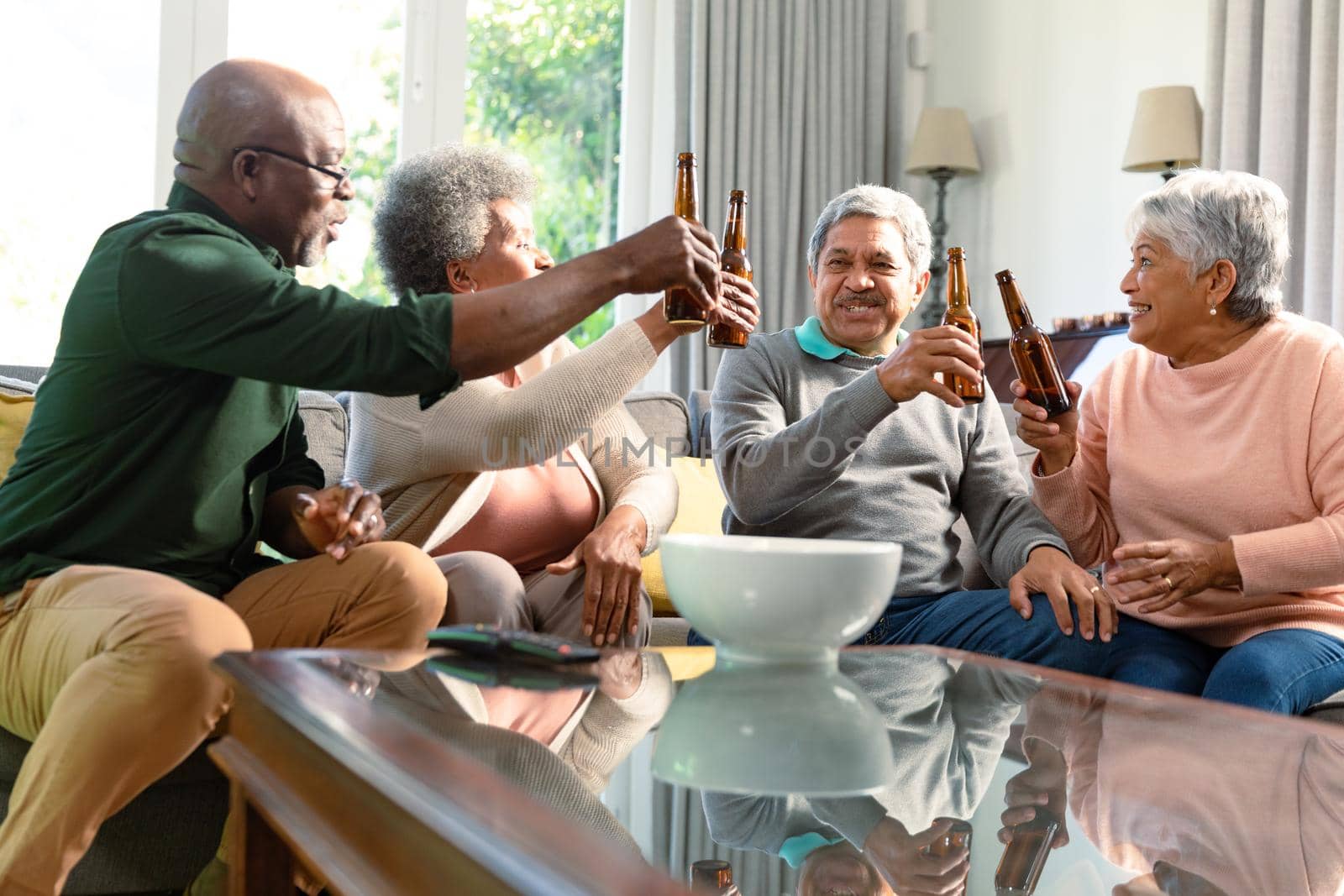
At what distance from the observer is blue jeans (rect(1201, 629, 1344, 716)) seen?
1684 millimetres

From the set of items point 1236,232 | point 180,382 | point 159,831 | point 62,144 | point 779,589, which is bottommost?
point 159,831

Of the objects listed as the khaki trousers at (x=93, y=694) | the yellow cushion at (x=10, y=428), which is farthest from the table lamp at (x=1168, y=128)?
the khaki trousers at (x=93, y=694)

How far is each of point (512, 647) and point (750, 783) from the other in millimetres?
409

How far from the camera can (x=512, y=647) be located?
1.20 meters

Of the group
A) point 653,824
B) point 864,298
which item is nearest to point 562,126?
point 864,298

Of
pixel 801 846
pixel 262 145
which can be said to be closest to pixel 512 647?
pixel 801 846

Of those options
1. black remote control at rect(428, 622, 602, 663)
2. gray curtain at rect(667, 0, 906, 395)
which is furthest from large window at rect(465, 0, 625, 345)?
black remote control at rect(428, 622, 602, 663)

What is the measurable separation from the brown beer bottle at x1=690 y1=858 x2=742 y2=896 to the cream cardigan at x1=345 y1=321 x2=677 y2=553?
3.80ft

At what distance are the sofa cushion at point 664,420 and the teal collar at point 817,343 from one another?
658 mm

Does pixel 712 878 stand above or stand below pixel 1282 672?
above

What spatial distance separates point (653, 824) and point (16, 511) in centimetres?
103

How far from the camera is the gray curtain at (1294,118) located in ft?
11.1

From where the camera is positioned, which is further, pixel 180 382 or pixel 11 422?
pixel 11 422

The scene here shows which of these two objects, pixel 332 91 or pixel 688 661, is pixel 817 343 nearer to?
pixel 688 661
